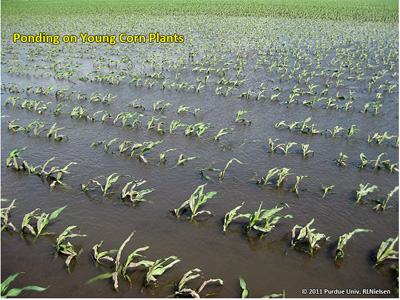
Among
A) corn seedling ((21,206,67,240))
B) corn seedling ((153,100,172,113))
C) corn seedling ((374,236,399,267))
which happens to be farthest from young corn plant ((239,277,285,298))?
corn seedling ((153,100,172,113))

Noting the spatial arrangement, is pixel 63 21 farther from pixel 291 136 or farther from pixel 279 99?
pixel 291 136

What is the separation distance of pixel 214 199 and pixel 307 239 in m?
2.17

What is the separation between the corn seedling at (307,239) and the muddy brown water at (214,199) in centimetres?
14

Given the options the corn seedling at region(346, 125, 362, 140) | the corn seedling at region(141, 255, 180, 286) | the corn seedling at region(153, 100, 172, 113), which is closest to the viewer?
the corn seedling at region(141, 255, 180, 286)

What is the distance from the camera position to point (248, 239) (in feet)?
20.8

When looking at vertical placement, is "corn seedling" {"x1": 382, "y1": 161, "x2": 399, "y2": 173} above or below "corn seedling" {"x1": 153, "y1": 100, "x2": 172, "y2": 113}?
below

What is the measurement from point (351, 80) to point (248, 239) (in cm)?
1218

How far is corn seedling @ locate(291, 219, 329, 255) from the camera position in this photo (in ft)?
19.7

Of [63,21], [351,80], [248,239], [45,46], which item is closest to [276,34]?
[351,80]

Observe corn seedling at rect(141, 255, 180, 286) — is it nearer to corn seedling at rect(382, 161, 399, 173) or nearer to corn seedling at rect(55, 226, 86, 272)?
corn seedling at rect(55, 226, 86, 272)

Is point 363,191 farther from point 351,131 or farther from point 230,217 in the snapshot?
point 351,131

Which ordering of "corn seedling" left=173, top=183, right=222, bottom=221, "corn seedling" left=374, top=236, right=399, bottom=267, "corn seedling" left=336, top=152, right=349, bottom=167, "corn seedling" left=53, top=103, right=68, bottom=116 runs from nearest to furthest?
"corn seedling" left=374, top=236, right=399, bottom=267 → "corn seedling" left=173, top=183, right=222, bottom=221 → "corn seedling" left=336, top=152, right=349, bottom=167 → "corn seedling" left=53, top=103, right=68, bottom=116

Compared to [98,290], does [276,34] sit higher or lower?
higher

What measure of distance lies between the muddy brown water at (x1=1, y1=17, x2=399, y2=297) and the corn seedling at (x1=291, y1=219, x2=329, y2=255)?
14 cm
